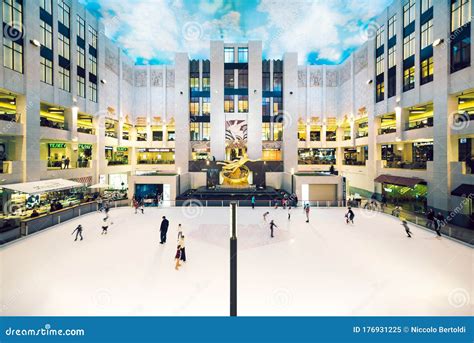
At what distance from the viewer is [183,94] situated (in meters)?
36.4

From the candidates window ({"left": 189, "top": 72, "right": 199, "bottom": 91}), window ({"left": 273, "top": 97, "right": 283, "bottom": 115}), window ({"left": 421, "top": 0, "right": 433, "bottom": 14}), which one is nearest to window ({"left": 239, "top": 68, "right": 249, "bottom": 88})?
window ({"left": 273, "top": 97, "right": 283, "bottom": 115})

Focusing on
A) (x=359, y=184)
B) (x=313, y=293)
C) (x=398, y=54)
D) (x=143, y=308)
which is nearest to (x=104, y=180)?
(x=143, y=308)

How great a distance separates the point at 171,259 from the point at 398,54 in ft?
103

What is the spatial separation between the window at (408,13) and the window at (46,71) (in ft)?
123

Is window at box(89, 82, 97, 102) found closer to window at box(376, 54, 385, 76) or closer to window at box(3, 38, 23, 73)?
window at box(3, 38, 23, 73)

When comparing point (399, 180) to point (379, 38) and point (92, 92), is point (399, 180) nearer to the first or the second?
point (379, 38)

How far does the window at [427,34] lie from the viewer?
21156 mm

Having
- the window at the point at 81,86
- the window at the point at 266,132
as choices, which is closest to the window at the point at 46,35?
the window at the point at 81,86

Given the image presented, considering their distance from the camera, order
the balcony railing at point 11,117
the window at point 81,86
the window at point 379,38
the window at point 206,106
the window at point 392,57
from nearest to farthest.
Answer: the balcony railing at point 11,117 → the window at point 392,57 → the window at point 81,86 → the window at point 379,38 → the window at point 206,106

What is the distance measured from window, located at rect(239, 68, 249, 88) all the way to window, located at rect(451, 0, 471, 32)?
24739 mm

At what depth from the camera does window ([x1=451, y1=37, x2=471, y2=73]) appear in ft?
57.1

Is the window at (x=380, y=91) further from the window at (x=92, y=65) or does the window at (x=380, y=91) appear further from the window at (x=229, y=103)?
the window at (x=92, y=65)

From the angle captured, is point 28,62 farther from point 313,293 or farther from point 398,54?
point 398,54

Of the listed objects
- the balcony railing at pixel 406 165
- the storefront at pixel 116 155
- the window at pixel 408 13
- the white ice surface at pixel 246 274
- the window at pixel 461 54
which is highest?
the window at pixel 408 13
